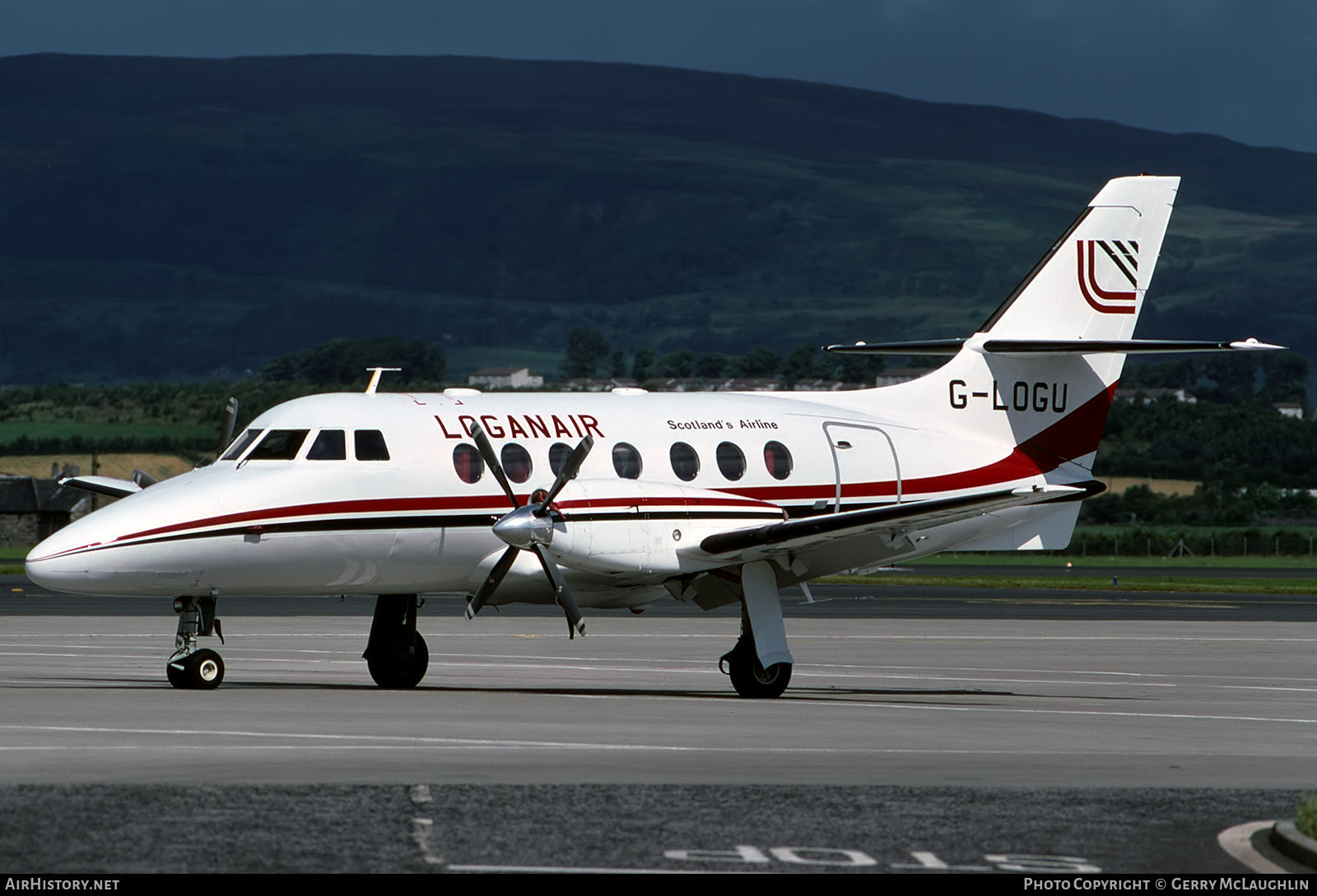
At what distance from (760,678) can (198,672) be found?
7.11m

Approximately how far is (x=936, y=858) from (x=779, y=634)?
12651mm

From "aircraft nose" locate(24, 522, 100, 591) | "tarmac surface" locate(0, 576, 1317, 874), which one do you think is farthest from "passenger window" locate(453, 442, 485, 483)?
"aircraft nose" locate(24, 522, 100, 591)

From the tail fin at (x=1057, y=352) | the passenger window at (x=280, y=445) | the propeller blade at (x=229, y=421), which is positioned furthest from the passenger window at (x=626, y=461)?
the propeller blade at (x=229, y=421)

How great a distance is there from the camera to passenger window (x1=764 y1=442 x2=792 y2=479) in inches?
1022

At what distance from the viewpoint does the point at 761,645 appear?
2425 cm

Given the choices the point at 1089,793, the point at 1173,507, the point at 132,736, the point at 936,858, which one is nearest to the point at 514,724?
the point at 132,736

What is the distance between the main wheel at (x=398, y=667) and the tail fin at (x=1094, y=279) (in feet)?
32.7

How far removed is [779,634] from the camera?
2452 cm

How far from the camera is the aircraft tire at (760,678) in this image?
2427cm

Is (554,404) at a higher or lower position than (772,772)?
higher

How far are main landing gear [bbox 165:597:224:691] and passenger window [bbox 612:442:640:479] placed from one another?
547 centimetres

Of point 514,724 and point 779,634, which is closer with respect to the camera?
point 514,724

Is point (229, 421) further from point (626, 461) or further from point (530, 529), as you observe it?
point (530, 529)
